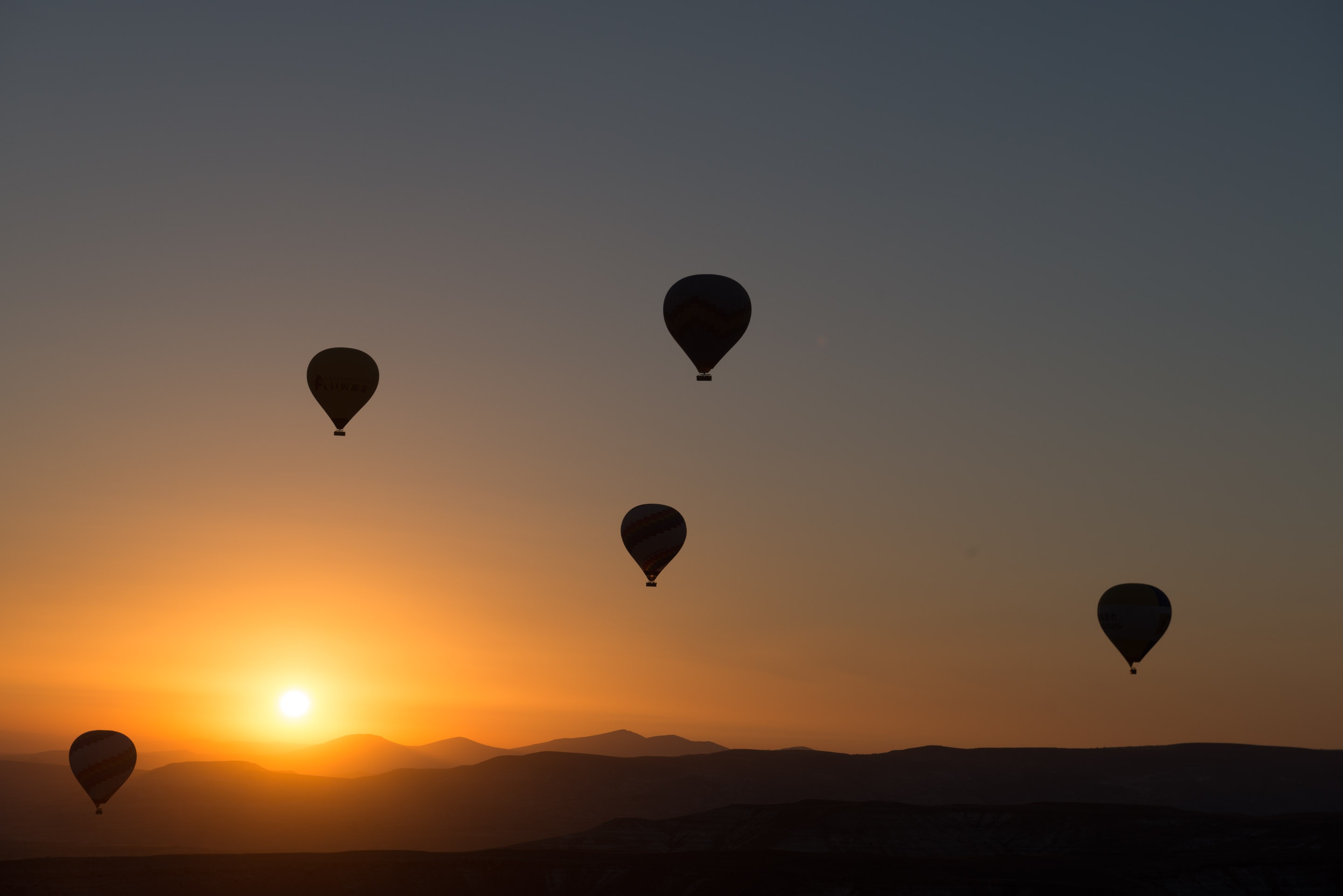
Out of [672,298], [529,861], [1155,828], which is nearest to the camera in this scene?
[672,298]

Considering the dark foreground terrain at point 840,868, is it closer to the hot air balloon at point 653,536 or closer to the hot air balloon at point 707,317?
the hot air balloon at point 653,536

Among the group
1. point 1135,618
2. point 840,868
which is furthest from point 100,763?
point 1135,618

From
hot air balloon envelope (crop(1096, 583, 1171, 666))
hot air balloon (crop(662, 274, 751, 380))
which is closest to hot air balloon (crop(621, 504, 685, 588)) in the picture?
hot air balloon (crop(662, 274, 751, 380))

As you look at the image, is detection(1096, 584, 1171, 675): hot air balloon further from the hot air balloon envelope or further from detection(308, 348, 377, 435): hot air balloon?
detection(308, 348, 377, 435): hot air balloon

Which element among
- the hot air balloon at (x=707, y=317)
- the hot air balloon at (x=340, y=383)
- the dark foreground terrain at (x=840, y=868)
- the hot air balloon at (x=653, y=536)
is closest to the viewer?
the hot air balloon at (x=707, y=317)

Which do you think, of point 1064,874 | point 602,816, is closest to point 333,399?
point 1064,874

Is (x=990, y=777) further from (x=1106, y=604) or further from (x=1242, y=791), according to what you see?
(x=1106, y=604)

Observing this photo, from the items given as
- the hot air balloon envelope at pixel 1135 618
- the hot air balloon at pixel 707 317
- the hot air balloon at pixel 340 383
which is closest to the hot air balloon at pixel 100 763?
the hot air balloon at pixel 340 383
